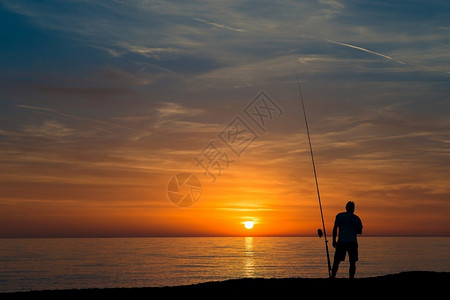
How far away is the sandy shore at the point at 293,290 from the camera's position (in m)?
10.7

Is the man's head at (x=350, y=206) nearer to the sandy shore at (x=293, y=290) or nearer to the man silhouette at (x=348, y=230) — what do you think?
the man silhouette at (x=348, y=230)

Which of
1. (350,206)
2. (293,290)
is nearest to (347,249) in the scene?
(350,206)

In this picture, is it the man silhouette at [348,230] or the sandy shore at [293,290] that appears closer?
the sandy shore at [293,290]

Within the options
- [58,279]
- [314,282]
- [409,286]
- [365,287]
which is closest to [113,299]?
[314,282]

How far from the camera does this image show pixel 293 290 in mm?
11156

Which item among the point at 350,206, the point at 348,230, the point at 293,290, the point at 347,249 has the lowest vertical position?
the point at 293,290

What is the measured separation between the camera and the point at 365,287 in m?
11.1

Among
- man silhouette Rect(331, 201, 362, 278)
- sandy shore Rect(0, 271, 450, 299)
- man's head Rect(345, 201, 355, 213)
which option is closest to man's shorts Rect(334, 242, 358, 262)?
man silhouette Rect(331, 201, 362, 278)

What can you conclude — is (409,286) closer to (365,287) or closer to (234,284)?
(365,287)

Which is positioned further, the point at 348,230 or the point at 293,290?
the point at 348,230

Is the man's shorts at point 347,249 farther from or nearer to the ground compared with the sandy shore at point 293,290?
farther from the ground

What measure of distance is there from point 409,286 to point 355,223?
184 centimetres

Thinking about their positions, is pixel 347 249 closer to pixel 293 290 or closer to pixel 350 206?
pixel 350 206

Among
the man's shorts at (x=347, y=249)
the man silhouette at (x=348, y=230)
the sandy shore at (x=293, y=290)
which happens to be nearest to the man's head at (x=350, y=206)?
the man silhouette at (x=348, y=230)
